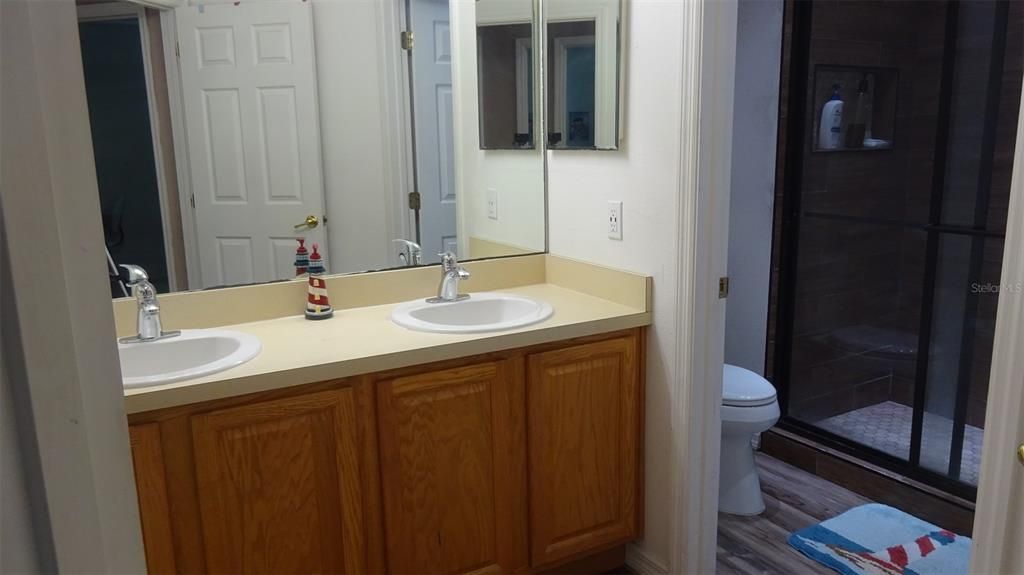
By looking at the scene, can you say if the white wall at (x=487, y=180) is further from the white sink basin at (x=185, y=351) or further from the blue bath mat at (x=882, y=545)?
the blue bath mat at (x=882, y=545)

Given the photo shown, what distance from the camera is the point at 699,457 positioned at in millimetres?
2018

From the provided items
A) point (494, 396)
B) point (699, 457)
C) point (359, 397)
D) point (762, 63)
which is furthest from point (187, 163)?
point (762, 63)

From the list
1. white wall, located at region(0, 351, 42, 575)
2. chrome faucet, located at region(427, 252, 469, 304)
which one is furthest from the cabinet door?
Result: white wall, located at region(0, 351, 42, 575)

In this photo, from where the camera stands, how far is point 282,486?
1.62 meters

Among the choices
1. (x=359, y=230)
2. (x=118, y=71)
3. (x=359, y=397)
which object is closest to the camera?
(x=359, y=397)

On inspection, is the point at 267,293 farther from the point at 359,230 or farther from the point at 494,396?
the point at 494,396

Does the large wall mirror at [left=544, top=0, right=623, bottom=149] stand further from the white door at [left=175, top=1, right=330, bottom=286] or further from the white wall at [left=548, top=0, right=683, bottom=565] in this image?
the white door at [left=175, top=1, right=330, bottom=286]

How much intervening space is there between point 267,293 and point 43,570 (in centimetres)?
171

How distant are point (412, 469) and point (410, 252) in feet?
2.48

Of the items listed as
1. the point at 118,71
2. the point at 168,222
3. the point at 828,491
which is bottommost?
the point at 828,491

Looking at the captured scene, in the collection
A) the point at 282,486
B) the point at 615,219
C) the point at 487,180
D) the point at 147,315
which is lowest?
the point at 282,486

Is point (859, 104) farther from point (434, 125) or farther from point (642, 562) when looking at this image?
point (642, 562)

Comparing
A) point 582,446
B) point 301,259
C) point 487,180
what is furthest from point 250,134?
point 582,446

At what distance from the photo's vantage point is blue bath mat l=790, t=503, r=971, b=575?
220 centimetres
